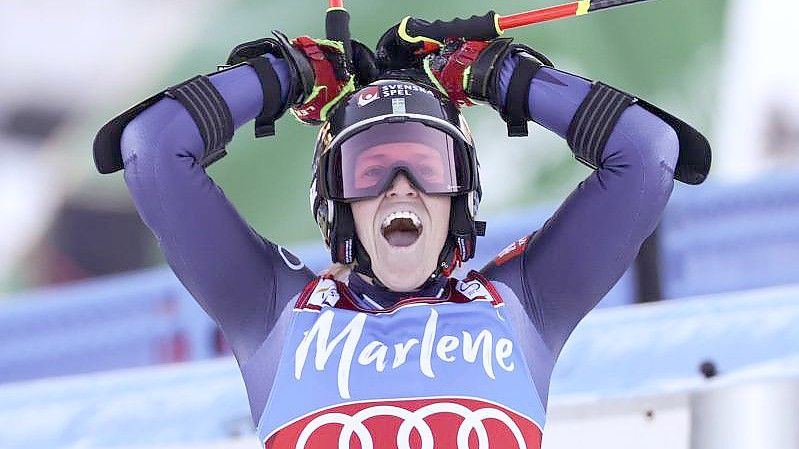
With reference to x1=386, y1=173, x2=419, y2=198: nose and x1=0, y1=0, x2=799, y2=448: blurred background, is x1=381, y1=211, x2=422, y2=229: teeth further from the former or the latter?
x1=0, y1=0, x2=799, y2=448: blurred background

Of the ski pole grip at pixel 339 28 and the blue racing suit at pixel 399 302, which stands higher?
the ski pole grip at pixel 339 28

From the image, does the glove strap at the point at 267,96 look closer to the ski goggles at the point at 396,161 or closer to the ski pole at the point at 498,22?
the ski goggles at the point at 396,161

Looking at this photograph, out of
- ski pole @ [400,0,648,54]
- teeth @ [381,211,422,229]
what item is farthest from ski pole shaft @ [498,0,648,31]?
teeth @ [381,211,422,229]

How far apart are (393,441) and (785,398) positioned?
1.35 meters

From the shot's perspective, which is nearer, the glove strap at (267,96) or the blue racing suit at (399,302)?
the blue racing suit at (399,302)

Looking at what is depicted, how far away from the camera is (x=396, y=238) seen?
6.60ft

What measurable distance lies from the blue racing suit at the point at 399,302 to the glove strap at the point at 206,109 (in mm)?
16

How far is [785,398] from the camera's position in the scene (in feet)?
9.34

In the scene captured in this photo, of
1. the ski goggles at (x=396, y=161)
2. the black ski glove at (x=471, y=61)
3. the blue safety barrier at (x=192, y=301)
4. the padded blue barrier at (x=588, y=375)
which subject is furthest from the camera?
the blue safety barrier at (x=192, y=301)

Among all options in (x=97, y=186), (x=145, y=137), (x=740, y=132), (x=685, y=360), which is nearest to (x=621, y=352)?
(x=685, y=360)

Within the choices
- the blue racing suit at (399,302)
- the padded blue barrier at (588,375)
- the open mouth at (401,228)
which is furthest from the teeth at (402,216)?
the padded blue barrier at (588,375)

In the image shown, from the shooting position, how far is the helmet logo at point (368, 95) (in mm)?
2068

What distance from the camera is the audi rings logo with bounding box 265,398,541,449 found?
6.22ft

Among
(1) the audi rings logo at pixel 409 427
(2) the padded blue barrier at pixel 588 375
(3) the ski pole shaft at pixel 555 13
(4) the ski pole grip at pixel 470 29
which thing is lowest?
(2) the padded blue barrier at pixel 588 375
